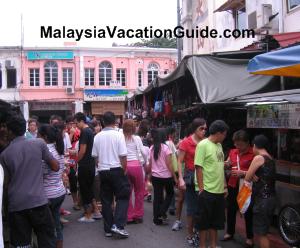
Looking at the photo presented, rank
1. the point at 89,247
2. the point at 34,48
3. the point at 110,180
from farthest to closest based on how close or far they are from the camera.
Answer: the point at 34,48, the point at 110,180, the point at 89,247

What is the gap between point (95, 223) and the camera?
7.77 metres

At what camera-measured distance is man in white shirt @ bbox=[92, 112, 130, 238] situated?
6.72 metres

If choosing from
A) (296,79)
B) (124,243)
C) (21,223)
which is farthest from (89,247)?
(296,79)

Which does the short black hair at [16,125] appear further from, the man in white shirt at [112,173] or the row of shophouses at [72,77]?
the row of shophouses at [72,77]

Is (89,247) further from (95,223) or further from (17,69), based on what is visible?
(17,69)

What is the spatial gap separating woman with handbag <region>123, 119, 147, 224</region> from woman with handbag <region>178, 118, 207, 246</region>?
110 cm

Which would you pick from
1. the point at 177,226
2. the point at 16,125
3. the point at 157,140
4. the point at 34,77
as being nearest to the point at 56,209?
the point at 16,125

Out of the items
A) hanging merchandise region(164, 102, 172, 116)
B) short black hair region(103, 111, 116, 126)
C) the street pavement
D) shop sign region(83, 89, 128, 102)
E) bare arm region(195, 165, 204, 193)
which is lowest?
the street pavement

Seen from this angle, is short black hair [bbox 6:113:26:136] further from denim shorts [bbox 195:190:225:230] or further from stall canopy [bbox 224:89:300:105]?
stall canopy [bbox 224:89:300:105]

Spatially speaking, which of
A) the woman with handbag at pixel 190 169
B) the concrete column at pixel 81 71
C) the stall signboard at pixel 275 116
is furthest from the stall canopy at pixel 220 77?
the concrete column at pixel 81 71

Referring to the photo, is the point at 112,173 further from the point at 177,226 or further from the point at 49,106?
the point at 49,106

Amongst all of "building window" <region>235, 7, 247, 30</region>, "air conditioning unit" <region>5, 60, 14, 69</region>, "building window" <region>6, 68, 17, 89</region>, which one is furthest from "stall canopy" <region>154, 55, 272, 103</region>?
"building window" <region>6, 68, 17, 89</region>

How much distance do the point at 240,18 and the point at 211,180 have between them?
9.23 meters

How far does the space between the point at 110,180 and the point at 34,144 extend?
92.2 inches
